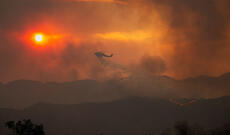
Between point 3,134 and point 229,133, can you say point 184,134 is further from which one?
point 3,134

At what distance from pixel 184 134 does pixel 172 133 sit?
542 centimetres

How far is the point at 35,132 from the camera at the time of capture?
77.5 meters

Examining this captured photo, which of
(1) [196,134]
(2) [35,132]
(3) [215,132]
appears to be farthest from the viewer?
(3) [215,132]

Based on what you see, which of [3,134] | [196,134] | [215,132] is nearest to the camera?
[196,134]

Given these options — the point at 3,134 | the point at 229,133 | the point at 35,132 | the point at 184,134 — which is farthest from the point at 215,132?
the point at 3,134

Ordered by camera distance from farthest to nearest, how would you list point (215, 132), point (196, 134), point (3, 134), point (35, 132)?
point (3, 134) → point (215, 132) → point (196, 134) → point (35, 132)

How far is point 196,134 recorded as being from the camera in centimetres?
12862

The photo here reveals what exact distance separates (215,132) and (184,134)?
17.3 metres

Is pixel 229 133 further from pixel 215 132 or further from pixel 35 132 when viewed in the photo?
pixel 35 132

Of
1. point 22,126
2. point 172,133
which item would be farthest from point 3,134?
point 22,126

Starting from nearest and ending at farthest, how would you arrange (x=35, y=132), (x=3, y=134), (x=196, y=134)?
(x=35, y=132), (x=196, y=134), (x=3, y=134)

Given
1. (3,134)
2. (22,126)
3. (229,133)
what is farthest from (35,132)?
(3,134)

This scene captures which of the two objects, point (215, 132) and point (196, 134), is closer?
point (196, 134)

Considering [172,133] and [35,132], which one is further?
[172,133]
